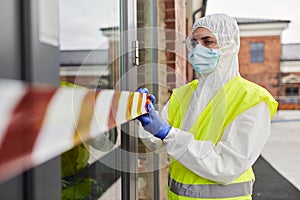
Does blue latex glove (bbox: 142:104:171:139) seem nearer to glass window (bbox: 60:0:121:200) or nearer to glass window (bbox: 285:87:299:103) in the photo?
glass window (bbox: 60:0:121:200)

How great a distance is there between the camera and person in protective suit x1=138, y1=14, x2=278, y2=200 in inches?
53.3

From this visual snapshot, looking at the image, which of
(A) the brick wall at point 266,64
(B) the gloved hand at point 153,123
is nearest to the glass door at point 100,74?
(B) the gloved hand at point 153,123

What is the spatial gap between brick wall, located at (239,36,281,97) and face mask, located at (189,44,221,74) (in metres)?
15.2

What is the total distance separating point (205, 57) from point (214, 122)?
242 mm

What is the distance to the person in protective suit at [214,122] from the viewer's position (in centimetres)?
135

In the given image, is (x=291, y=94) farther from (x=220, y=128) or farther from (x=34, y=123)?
(x=34, y=123)

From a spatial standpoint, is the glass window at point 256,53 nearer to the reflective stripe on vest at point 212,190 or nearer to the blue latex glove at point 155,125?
the reflective stripe on vest at point 212,190

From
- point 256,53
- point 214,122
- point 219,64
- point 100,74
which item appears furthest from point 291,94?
point 100,74

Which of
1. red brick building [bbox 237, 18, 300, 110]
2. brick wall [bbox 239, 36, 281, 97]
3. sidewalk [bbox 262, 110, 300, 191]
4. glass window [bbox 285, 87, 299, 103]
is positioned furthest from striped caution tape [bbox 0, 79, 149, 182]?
glass window [bbox 285, 87, 299, 103]

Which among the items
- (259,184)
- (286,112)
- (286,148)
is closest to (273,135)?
(286,148)

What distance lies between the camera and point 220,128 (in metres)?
1.41

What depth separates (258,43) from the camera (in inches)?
644

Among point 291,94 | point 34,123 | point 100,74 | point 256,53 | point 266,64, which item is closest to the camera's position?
point 34,123

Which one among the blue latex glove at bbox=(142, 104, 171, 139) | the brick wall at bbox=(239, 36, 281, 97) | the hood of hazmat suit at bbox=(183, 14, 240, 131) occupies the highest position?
the hood of hazmat suit at bbox=(183, 14, 240, 131)
